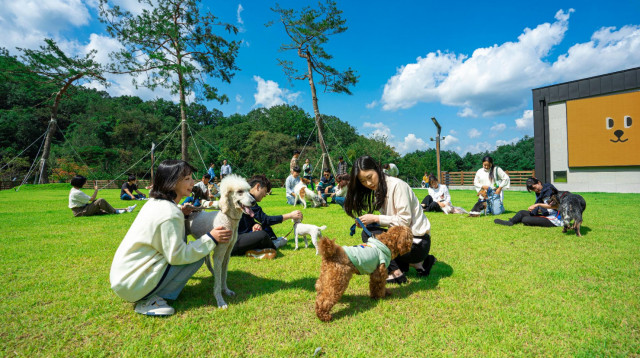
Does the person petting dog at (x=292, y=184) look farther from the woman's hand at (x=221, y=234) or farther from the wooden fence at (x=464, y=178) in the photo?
the wooden fence at (x=464, y=178)

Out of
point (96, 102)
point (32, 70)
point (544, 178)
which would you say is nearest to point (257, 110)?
point (96, 102)

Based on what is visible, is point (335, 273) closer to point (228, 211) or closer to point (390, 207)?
point (390, 207)

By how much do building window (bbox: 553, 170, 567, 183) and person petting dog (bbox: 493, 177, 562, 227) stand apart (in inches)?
673

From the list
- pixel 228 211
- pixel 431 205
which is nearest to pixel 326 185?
pixel 431 205

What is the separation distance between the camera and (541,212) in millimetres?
6488

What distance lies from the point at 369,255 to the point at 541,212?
235 inches

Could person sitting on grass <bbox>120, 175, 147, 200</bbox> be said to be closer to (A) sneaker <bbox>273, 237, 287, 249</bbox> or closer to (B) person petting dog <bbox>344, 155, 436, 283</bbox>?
(A) sneaker <bbox>273, 237, 287, 249</bbox>

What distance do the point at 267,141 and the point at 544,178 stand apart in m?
30.8

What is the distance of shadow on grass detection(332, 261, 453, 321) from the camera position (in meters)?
2.66

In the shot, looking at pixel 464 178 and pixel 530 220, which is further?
pixel 464 178

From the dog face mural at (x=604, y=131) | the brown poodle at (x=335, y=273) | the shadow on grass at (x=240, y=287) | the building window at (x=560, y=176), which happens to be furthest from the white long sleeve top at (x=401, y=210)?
the building window at (x=560, y=176)

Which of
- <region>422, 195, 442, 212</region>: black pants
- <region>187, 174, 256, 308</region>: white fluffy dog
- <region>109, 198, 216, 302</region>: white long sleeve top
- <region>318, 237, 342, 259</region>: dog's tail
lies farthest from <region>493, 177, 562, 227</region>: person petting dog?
<region>109, 198, 216, 302</region>: white long sleeve top

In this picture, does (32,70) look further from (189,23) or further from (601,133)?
(601,133)

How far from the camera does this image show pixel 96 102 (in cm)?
4616
